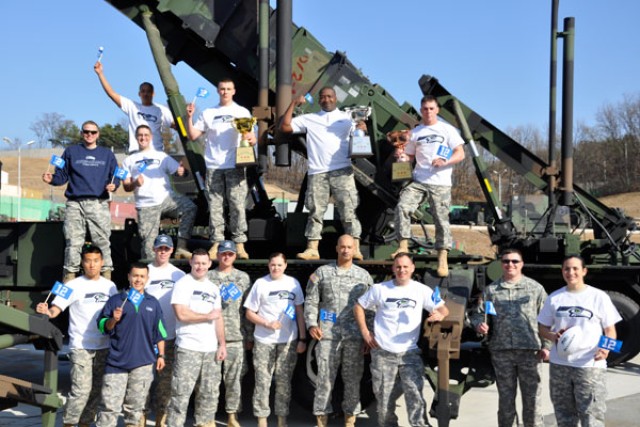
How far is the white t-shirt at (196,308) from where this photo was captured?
623 cm

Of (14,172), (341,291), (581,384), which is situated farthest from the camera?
(14,172)

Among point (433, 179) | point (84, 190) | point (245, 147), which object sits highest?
point (245, 147)

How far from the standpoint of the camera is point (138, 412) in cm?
607

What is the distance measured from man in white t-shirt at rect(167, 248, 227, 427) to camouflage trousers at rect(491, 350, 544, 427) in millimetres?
2240

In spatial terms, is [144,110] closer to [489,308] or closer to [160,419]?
[160,419]

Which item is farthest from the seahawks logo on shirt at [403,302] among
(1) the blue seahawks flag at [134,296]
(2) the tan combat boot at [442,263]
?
(1) the blue seahawks flag at [134,296]

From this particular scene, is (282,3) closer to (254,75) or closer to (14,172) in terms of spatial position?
(254,75)

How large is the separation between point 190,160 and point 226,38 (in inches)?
55.9

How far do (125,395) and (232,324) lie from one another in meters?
1.11

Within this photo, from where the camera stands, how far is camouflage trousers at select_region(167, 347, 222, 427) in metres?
6.16

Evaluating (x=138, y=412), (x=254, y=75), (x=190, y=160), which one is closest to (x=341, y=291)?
(x=138, y=412)

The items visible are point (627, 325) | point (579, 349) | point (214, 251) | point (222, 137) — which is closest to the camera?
point (579, 349)

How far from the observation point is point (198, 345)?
6227 mm

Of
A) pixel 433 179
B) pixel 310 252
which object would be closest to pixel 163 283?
pixel 310 252
